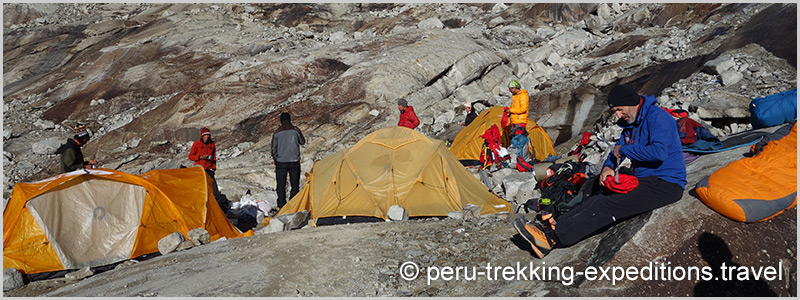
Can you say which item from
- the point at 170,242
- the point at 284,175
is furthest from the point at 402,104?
the point at 170,242

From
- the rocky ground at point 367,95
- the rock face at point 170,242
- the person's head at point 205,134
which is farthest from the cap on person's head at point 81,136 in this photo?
the rocky ground at point 367,95

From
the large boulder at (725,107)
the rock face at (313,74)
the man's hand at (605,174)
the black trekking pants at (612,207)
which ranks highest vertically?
the man's hand at (605,174)

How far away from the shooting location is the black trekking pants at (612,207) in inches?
193

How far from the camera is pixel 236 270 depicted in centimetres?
574

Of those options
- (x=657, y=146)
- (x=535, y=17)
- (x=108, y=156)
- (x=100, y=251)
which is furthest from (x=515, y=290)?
(x=535, y=17)

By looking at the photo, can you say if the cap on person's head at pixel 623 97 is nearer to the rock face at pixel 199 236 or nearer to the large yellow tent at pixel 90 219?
the rock face at pixel 199 236

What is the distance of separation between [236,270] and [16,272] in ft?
11.3

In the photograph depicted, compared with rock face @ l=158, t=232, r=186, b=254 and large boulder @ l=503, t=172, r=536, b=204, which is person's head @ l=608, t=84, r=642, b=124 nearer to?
large boulder @ l=503, t=172, r=536, b=204

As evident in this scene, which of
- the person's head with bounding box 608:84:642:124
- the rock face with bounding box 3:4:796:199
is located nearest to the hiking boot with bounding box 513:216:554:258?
the person's head with bounding box 608:84:642:124

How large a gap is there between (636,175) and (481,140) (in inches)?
290

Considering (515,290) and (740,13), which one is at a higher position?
(515,290)

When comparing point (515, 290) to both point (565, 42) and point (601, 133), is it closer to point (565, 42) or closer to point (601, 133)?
point (601, 133)

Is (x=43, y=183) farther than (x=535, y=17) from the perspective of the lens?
No

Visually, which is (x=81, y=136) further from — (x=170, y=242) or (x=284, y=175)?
(x=284, y=175)
